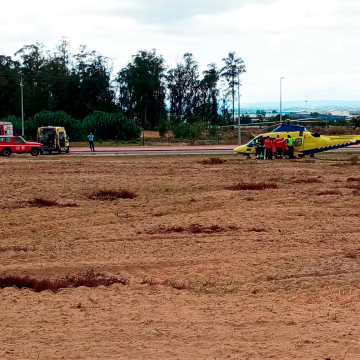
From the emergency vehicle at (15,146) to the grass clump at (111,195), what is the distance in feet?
88.3

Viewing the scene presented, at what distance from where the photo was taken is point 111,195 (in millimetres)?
20781

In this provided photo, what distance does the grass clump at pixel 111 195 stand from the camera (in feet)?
66.9

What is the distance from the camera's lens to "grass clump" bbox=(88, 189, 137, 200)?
20.4 metres

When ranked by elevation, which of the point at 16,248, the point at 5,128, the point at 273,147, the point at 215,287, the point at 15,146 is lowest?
the point at 215,287

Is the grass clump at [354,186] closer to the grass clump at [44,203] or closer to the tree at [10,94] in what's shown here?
the grass clump at [44,203]

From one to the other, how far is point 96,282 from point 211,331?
306cm

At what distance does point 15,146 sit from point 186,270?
37.7 meters

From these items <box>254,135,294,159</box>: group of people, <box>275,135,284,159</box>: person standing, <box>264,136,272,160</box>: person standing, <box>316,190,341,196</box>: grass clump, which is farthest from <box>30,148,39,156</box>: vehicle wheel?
<box>316,190,341,196</box>: grass clump

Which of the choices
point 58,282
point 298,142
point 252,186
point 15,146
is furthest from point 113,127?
point 58,282

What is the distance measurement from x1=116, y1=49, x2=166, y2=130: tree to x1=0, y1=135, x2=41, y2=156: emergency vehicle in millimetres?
44838

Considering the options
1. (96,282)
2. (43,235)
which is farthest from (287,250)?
(43,235)

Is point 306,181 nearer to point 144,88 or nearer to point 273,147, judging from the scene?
point 273,147

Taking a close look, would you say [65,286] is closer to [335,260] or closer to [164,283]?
[164,283]

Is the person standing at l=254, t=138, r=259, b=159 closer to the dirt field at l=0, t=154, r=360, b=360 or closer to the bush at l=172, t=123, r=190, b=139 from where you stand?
the dirt field at l=0, t=154, r=360, b=360
